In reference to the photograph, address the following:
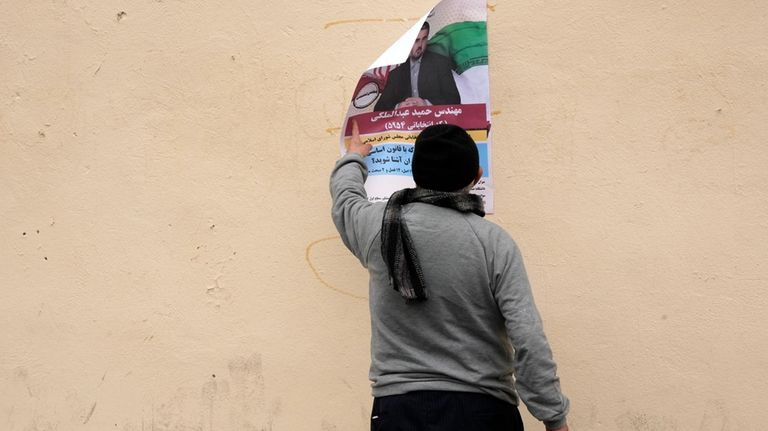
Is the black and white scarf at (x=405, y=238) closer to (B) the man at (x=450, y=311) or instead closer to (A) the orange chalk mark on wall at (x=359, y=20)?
(B) the man at (x=450, y=311)

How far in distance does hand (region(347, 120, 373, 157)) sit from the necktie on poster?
0.02 meters

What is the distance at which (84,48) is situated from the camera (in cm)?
360

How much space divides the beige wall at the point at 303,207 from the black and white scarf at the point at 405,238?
821 millimetres

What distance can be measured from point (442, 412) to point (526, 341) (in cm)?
32

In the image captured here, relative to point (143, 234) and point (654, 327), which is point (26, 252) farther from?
point (654, 327)

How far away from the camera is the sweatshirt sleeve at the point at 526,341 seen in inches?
100

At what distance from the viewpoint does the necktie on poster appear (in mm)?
3002

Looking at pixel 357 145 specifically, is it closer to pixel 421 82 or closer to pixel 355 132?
pixel 355 132

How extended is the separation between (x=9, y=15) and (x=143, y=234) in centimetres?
105

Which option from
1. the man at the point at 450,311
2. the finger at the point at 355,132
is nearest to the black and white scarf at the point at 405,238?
the man at the point at 450,311

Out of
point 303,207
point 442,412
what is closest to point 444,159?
point 442,412

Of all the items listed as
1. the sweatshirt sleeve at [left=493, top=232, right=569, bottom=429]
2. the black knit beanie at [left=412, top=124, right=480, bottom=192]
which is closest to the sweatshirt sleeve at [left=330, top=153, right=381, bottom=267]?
the black knit beanie at [left=412, top=124, right=480, bottom=192]

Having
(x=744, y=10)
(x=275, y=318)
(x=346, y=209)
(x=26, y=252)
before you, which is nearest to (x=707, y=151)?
(x=744, y=10)

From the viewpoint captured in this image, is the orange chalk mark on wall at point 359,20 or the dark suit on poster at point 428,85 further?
the orange chalk mark on wall at point 359,20
